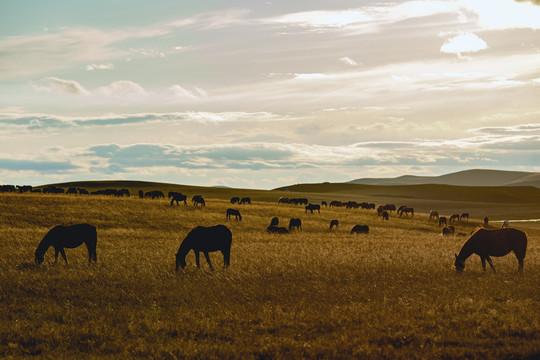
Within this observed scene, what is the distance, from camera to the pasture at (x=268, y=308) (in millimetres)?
8695

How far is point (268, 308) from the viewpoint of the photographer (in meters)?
11.3

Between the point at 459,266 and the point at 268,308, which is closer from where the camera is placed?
the point at 268,308

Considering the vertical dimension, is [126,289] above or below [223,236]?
below

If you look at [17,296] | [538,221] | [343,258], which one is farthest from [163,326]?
[538,221]

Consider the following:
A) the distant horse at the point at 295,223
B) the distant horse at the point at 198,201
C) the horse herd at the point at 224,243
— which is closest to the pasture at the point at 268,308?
the horse herd at the point at 224,243

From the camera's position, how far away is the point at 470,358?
810cm

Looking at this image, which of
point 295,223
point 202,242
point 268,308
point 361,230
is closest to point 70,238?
point 202,242

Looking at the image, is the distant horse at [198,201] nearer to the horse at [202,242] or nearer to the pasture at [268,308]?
the pasture at [268,308]

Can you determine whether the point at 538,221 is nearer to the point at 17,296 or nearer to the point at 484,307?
the point at 484,307

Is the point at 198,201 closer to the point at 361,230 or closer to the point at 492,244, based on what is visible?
the point at 361,230

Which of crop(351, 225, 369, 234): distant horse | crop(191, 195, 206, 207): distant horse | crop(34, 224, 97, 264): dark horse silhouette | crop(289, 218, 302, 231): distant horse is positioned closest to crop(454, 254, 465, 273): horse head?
crop(34, 224, 97, 264): dark horse silhouette

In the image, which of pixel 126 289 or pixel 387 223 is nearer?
pixel 126 289

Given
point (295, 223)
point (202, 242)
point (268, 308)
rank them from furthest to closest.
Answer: point (295, 223)
point (202, 242)
point (268, 308)

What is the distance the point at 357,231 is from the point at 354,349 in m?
34.9
